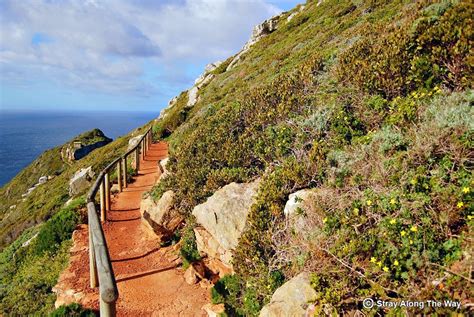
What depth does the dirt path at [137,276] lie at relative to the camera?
5355mm

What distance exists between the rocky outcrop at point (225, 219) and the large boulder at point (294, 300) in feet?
5.34

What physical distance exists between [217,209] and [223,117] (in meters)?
3.78

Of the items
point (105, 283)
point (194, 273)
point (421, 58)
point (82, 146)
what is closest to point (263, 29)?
point (421, 58)

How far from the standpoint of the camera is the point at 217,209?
5805 mm

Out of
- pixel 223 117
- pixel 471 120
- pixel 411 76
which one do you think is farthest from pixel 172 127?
pixel 471 120

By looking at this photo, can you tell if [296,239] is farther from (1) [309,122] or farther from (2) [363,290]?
(1) [309,122]

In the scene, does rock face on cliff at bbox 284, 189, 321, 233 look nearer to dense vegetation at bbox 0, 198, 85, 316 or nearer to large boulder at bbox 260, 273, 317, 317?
large boulder at bbox 260, 273, 317, 317

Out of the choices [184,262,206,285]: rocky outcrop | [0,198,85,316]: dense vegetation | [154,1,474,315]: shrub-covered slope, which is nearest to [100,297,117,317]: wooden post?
[154,1,474,315]: shrub-covered slope

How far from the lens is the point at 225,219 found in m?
5.68

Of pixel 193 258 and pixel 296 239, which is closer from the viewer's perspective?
pixel 296 239

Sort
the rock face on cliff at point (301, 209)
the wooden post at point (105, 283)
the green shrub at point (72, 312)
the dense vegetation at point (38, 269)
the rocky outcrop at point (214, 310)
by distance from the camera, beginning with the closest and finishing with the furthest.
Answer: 1. the wooden post at point (105, 283)
2. the rock face on cliff at point (301, 209)
3. the rocky outcrop at point (214, 310)
4. the green shrub at point (72, 312)
5. the dense vegetation at point (38, 269)

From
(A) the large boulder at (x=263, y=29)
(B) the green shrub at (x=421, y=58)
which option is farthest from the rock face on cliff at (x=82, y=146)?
(B) the green shrub at (x=421, y=58)

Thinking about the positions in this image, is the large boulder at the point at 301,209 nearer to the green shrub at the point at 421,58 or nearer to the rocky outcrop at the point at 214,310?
the rocky outcrop at the point at 214,310

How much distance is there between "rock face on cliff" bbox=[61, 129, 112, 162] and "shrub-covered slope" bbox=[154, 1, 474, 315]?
46.4m
